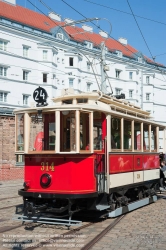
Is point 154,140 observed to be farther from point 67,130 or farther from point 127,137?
point 67,130

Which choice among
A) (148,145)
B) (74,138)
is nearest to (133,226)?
(74,138)

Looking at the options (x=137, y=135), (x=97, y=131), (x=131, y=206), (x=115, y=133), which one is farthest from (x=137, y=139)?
(x=97, y=131)

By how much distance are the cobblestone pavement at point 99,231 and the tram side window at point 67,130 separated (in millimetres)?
1848

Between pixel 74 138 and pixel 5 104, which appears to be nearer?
pixel 74 138

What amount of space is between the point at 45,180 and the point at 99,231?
1.68 m

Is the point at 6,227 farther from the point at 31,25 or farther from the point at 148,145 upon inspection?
the point at 31,25

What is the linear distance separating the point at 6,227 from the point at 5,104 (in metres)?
35.1

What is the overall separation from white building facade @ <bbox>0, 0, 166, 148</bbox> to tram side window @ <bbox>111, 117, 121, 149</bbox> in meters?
27.2

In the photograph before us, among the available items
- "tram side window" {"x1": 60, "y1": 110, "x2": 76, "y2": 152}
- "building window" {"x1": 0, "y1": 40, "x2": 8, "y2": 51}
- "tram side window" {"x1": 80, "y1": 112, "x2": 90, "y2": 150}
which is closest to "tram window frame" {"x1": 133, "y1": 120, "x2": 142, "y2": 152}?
"tram side window" {"x1": 80, "y1": 112, "x2": 90, "y2": 150}

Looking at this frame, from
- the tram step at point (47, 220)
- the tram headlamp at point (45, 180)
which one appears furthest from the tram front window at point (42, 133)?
the tram step at point (47, 220)

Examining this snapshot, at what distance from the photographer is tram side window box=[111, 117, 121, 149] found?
393 inches

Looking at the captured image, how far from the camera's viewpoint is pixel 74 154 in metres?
8.84

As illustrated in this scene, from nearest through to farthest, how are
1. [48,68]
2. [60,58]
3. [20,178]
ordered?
1. [20,178]
2. [48,68]
3. [60,58]

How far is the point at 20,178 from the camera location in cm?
2495
